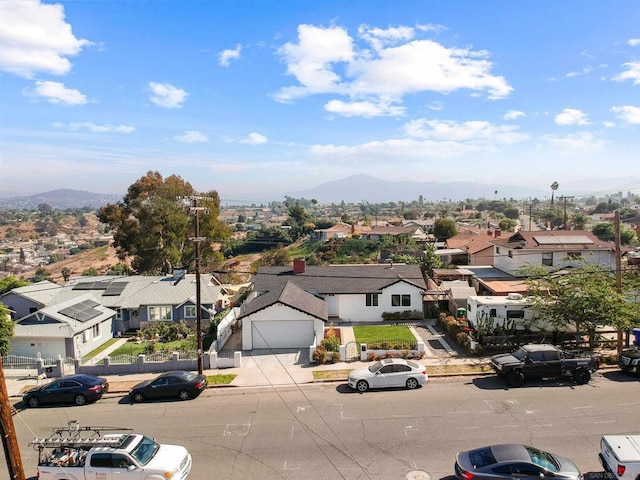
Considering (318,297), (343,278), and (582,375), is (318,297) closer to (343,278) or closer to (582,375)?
(343,278)

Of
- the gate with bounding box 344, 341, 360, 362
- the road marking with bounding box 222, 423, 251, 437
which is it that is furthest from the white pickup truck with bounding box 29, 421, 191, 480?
the gate with bounding box 344, 341, 360, 362

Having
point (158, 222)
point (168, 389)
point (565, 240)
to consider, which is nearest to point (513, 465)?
point (168, 389)

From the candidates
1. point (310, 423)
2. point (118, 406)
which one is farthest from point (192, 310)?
point (310, 423)

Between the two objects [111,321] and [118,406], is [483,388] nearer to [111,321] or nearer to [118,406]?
[118,406]

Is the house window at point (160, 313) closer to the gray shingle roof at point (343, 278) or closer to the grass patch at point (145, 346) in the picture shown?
the grass patch at point (145, 346)

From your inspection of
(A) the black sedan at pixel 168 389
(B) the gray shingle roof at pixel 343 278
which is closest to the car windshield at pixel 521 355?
(B) the gray shingle roof at pixel 343 278
